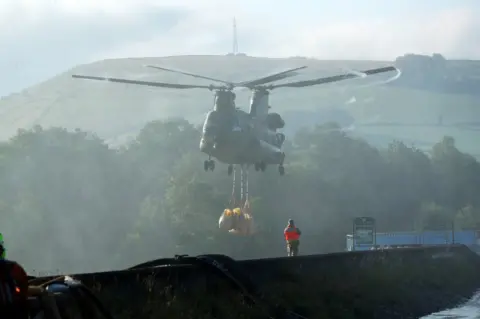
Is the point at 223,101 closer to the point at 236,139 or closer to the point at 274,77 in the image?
the point at 236,139

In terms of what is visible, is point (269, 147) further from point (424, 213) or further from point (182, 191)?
point (424, 213)

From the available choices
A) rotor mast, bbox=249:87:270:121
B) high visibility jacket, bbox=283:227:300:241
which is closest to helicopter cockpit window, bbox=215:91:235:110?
rotor mast, bbox=249:87:270:121

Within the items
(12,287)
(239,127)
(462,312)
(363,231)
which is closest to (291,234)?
(462,312)

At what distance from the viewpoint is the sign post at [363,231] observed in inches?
2003

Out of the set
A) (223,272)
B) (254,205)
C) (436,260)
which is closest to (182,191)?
(254,205)

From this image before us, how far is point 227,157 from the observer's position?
48.6 metres

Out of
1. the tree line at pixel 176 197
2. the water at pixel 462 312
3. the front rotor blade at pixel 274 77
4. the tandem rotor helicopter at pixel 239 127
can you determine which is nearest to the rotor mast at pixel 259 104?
the tandem rotor helicopter at pixel 239 127

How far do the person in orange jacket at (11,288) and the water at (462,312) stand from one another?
17034 mm

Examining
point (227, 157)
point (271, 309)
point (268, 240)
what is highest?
point (227, 157)

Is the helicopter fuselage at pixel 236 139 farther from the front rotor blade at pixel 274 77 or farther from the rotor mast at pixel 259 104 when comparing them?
the front rotor blade at pixel 274 77

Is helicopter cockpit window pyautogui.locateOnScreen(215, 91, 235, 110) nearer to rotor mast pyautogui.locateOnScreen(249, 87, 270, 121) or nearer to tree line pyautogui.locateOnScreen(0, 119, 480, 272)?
rotor mast pyautogui.locateOnScreen(249, 87, 270, 121)

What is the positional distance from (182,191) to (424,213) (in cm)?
3904

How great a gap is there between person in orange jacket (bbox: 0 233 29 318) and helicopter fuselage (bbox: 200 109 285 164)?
117 ft

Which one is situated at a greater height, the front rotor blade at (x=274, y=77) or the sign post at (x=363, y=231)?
the front rotor blade at (x=274, y=77)
